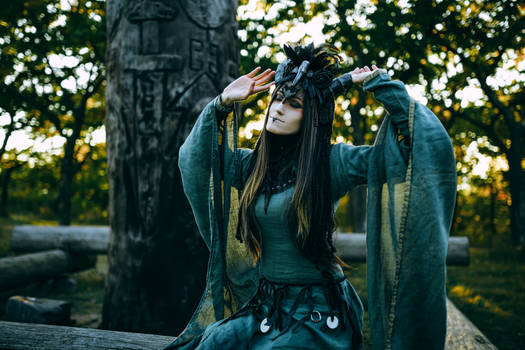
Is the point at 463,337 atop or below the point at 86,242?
below

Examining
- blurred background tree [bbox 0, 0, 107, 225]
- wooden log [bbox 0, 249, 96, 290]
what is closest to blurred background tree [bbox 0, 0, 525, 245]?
blurred background tree [bbox 0, 0, 107, 225]

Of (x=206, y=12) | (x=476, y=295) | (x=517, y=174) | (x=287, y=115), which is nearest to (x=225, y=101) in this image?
(x=287, y=115)

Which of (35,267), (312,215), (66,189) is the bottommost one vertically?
(35,267)

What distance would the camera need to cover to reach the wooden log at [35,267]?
496 centimetres

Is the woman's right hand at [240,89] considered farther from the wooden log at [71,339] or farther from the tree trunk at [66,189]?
the tree trunk at [66,189]

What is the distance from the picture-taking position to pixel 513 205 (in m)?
11.4

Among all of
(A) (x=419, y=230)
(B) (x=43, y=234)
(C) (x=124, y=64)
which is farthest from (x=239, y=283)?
(B) (x=43, y=234)

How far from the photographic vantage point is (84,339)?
2.39 m

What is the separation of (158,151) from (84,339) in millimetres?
1366

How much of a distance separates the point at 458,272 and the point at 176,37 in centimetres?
791

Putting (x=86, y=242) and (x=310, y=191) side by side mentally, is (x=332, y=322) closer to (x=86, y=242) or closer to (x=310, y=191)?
(x=310, y=191)

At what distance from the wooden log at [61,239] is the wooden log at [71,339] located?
375 cm

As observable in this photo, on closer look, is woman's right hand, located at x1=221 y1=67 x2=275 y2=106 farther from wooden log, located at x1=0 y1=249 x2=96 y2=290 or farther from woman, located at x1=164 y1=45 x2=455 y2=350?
wooden log, located at x1=0 y1=249 x2=96 y2=290

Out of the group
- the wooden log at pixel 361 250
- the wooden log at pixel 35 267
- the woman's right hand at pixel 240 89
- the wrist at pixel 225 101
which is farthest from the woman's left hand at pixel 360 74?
the wooden log at pixel 35 267
